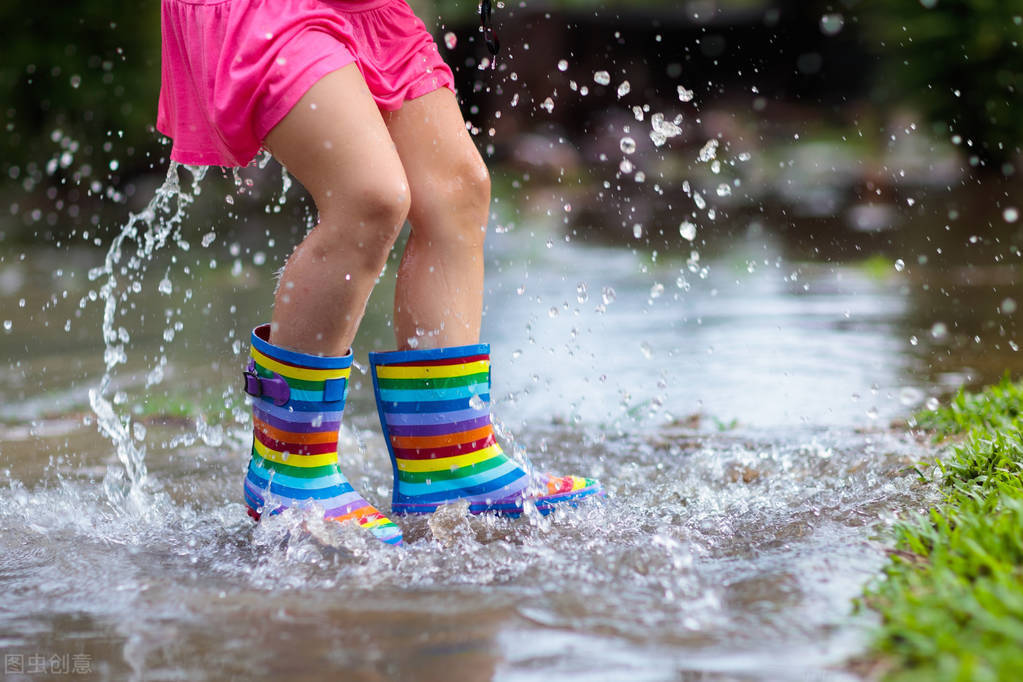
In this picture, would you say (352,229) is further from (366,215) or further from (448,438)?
(448,438)

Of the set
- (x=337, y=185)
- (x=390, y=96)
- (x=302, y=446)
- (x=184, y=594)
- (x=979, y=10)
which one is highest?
(x=979, y=10)

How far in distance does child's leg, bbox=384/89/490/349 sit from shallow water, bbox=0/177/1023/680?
1.11ft

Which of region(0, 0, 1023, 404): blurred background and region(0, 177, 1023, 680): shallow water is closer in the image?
region(0, 177, 1023, 680): shallow water

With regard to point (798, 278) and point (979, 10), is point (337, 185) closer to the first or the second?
point (798, 278)

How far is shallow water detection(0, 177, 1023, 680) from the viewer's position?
1367 mm

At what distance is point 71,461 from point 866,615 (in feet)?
5.98

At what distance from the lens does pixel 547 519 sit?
192 centimetres

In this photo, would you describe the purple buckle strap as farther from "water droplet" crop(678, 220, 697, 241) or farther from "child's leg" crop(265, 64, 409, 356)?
"water droplet" crop(678, 220, 697, 241)

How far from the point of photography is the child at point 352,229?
1.79 m

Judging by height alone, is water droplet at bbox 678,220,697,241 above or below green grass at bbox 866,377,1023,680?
above

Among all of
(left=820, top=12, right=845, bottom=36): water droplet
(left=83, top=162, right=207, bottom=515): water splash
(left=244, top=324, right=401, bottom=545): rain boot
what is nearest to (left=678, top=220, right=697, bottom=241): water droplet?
(left=83, top=162, right=207, bottom=515): water splash

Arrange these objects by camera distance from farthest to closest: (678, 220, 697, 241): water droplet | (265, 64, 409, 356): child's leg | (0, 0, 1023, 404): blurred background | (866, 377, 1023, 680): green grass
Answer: (678, 220, 697, 241): water droplet < (0, 0, 1023, 404): blurred background < (265, 64, 409, 356): child's leg < (866, 377, 1023, 680): green grass

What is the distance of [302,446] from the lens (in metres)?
1.90

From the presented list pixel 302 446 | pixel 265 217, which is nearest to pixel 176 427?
pixel 302 446
